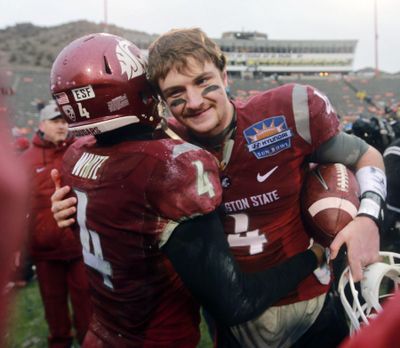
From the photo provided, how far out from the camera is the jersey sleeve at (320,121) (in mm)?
1738

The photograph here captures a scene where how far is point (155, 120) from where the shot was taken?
1686mm

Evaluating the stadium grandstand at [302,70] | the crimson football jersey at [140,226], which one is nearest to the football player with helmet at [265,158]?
the crimson football jersey at [140,226]

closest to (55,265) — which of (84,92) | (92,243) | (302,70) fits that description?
(92,243)

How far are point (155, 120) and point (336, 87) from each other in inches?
1335

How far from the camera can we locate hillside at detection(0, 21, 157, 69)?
4497 cm

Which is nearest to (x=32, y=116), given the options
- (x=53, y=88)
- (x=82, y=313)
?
(x=82, y=313)

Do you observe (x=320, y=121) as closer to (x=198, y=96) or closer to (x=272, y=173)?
(x=272, y=173)

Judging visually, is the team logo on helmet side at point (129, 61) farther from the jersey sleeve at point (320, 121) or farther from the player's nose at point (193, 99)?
the jersey sleeve at point (320, 121)

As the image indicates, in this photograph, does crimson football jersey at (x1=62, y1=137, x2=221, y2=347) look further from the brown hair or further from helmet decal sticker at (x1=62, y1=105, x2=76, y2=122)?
the brown hair

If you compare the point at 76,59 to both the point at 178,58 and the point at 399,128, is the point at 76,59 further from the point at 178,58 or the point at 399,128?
the point at 399,128

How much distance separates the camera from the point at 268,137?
1.77 m

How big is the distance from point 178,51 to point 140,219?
61 cm

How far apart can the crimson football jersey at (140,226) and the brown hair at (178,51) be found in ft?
0.96

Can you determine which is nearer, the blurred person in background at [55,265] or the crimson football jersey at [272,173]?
the crimson football jersey at [272,173]
